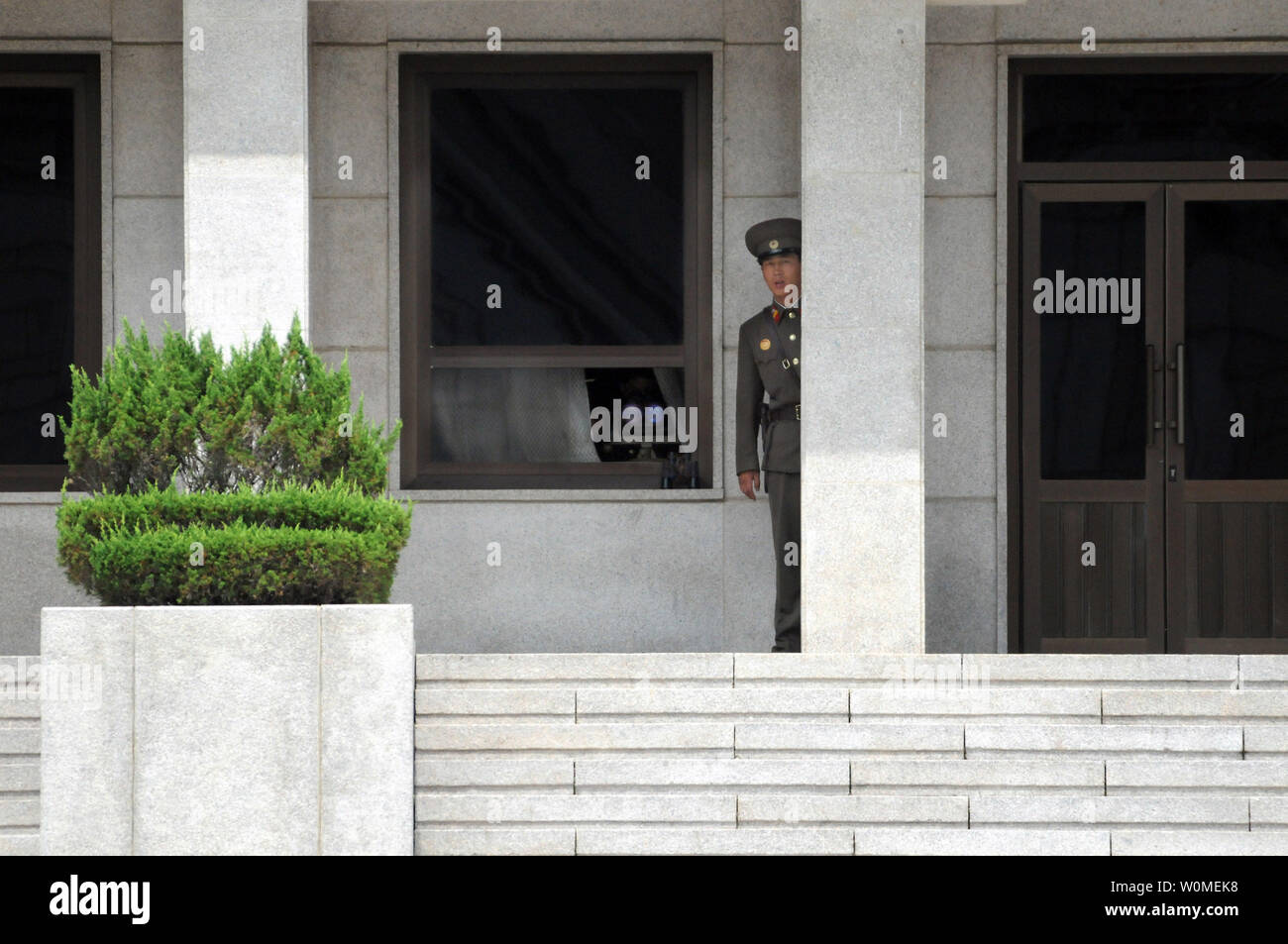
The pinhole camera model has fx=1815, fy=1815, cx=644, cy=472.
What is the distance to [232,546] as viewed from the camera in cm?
689

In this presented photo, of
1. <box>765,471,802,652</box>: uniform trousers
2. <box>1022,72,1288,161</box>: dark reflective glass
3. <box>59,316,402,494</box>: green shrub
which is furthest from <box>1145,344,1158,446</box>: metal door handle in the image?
<box>59,316,402,494</box>: green shrub

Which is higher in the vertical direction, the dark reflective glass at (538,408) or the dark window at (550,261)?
the dark window at (550,261)

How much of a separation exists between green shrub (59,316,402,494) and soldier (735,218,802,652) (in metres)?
3.17

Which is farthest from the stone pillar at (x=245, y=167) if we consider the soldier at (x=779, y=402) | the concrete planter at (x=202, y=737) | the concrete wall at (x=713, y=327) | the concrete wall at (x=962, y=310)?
the concrete wall at (x=962, y=310)

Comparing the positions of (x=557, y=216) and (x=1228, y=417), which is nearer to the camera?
(x=1228, y=417)

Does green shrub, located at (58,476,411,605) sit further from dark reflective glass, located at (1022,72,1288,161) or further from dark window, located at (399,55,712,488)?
dark reflective glass, located at (1022,72,1288,161)

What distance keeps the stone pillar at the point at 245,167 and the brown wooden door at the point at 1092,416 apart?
14.5ft

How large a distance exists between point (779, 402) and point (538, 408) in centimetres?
169

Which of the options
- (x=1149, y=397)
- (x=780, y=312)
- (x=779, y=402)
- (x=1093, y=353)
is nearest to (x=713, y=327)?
(x=780, y=312)

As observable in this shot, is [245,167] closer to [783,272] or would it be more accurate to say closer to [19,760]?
[783,272]

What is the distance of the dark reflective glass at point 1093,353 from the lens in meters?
10.9

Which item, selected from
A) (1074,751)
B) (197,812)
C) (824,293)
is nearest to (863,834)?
(1074,751)

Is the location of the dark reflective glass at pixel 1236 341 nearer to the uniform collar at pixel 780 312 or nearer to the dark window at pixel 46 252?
the uniform collar at pixel 780 312

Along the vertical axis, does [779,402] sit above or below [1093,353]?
below
